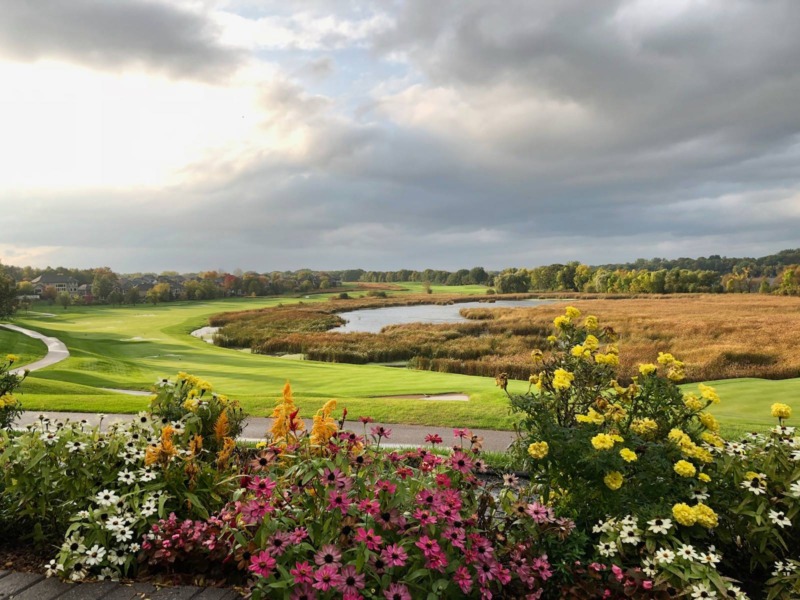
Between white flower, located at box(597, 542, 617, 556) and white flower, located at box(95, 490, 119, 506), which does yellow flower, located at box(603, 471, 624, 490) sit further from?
white flower, located at box(95, 490, 119, 506)

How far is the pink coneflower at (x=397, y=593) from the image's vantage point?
7.33 feet

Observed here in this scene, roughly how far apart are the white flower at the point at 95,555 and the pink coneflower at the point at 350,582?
1.61m

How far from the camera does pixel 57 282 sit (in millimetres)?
36562

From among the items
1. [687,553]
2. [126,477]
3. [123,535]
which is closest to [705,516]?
[687,553]

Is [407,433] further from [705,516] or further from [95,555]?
[705,516]

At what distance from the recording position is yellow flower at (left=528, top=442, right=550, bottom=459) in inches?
118

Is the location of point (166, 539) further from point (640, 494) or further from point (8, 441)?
point (640, 494)

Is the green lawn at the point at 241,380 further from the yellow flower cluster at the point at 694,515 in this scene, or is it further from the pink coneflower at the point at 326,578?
the pink coneflower at the point at 326,578

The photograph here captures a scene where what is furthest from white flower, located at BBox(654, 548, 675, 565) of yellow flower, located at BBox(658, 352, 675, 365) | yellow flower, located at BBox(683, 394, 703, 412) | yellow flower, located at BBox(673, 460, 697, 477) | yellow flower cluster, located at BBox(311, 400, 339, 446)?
yellow flower cluster, located at BBox(311, 400, 339, 446)

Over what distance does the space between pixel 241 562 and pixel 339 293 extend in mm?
27354

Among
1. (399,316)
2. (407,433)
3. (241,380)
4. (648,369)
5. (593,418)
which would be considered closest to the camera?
(593,418)

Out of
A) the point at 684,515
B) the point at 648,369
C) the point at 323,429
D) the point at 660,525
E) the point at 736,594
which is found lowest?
the point at 736,594

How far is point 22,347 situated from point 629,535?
24.3m

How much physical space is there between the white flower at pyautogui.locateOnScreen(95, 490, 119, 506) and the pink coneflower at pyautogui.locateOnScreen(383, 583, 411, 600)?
2.02 metres
